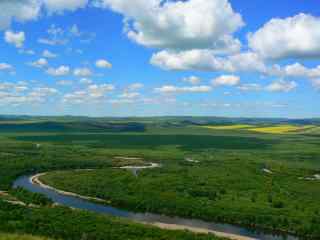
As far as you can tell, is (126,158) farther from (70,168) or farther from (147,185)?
(147,185)

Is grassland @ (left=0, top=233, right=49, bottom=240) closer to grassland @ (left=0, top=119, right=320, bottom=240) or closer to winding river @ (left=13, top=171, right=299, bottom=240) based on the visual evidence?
grassland @ (left=0, top=119, right=320, bottom=240)

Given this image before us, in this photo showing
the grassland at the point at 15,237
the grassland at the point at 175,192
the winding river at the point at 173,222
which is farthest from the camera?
the winding river at the point at 173,222

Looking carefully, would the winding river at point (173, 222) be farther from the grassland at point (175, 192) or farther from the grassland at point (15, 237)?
the grassland at point (15, 237)

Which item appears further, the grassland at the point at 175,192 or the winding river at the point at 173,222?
the winding river at the point at 173,222

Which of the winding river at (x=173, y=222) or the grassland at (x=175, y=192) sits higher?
the grassland at (x=175, y=192)

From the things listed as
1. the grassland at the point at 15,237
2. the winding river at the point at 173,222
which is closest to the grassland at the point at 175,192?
the winding river at the point at 173,222

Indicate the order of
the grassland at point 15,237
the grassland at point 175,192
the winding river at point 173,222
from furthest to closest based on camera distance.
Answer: the winding river at point 173,222, the grassland at point 175,192, the grassland at point 15,237

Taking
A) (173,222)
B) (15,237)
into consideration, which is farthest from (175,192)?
(15,237)

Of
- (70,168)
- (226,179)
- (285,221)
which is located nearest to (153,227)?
(285,221)

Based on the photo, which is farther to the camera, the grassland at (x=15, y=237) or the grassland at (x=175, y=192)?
the grassland at (x=175, y=192)

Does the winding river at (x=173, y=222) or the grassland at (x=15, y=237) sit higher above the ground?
A: the grassland at (x=15, y=237)

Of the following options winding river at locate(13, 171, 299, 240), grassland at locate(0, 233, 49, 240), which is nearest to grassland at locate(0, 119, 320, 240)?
winding river at locate(13, 171, 299, 240)
